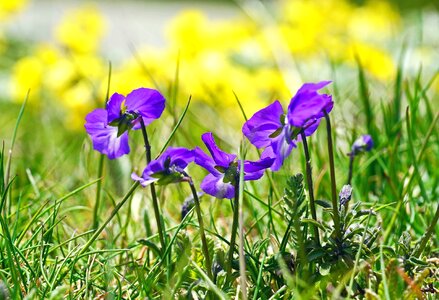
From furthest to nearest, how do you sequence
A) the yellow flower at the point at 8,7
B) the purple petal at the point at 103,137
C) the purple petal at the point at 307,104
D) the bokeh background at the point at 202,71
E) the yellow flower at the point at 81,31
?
the yellow flower at the point at 8,7 < the yellow flower at the point at 81,31 < the bokeh background at the point at 202,71 < the purple petal at the point at 103,137 < the purple petal at the point at 307,104

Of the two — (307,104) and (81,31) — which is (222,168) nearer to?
(307,104)

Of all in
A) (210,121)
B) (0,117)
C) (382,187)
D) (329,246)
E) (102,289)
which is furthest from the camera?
(0,117)

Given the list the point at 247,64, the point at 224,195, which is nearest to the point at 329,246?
the point at 224,195

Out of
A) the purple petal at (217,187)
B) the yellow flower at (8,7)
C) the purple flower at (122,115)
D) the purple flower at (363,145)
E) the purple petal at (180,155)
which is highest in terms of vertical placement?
the purple flower at (122,115)

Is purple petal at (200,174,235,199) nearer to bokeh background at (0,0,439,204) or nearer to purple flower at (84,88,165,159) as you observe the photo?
purple flower at (84,88,165,159)

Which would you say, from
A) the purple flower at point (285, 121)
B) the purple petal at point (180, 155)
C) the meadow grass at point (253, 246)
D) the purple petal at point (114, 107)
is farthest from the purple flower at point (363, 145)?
the purple petal at point (114, 107)

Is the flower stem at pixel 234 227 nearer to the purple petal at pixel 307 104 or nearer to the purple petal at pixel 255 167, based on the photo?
the purple petal at pixel 255 167

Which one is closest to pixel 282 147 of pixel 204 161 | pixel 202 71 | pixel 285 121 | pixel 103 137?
pixel 285 121

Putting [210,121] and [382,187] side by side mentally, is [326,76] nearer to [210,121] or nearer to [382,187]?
[210,121]
